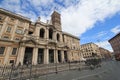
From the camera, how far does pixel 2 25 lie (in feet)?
75.8

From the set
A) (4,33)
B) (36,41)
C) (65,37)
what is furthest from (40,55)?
(65,37)

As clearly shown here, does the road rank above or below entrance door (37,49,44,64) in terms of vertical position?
below

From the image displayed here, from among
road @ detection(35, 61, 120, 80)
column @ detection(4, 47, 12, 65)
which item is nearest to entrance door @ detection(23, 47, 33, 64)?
column @ detection(4, 47, 12, 65)

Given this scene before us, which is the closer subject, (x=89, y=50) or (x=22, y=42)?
(x=22, y=42)

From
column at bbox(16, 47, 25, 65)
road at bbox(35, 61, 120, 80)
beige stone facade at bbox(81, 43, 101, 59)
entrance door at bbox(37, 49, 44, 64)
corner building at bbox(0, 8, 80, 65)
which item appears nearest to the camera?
road at bbox(35, 61, 120, 80)

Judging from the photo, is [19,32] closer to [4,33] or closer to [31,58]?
[4,33]

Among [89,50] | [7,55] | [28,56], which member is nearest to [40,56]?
[28,56]

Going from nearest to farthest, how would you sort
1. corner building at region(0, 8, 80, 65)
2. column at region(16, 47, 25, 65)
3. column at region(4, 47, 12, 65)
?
column at region(4, 47, 12, 65) < column at region(16, 47, 25, 65) < corner building at region(0, 8, 80, 65)

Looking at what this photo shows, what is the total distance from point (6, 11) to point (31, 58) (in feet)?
58.9

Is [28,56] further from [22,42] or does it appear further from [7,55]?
[7,55]


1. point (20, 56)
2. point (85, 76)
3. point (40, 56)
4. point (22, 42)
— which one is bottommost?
point (85, 76)

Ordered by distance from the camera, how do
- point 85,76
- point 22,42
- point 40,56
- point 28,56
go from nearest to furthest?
point 85,76
point 22,42
point 28,56
point 40,56

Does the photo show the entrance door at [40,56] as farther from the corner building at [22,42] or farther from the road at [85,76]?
the road at [85,76]

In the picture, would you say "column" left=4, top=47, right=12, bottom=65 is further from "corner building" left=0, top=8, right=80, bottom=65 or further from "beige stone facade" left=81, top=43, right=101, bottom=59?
"beige stone facade" left=81, top=43, right=101, bottom=59
